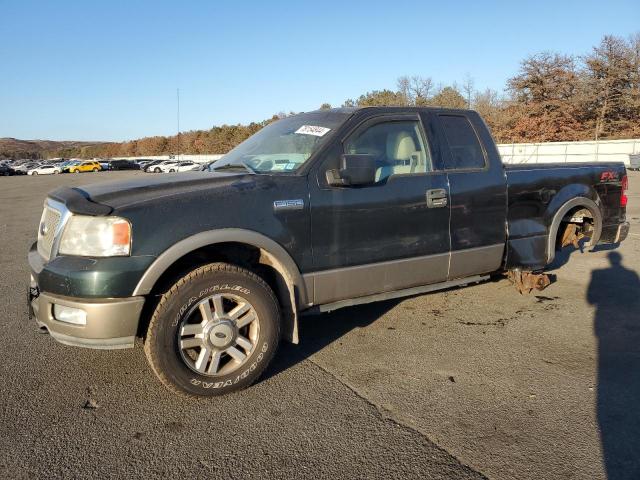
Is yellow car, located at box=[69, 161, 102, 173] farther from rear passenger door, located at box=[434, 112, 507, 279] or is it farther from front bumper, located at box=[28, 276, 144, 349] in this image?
front bumper, located at box=[28, 276, 144, 349]

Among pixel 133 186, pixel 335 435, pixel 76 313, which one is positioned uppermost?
pixel 133 186

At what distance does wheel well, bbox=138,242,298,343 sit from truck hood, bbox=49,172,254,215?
41 cm

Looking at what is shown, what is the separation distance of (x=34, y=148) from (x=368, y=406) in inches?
7578

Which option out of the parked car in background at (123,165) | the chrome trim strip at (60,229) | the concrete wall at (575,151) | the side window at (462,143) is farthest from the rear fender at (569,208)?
the parked car in background at (123,165)

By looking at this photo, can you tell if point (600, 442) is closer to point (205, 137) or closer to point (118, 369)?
point (118, 369)

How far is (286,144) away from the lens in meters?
4.11

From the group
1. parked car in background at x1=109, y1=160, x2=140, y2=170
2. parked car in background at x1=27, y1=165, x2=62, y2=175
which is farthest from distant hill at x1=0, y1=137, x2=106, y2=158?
parked car in background at x1=27, y1=165, x2=62, y2=175

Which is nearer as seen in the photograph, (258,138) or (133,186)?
(133,186)

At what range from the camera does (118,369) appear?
12.0 feet

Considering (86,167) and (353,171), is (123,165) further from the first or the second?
(353,171)

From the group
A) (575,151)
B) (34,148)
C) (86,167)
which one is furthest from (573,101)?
(34,148)

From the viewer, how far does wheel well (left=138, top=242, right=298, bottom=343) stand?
10.9ft

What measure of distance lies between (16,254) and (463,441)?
25.9 feet

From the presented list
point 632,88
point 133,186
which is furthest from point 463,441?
point 632,88
